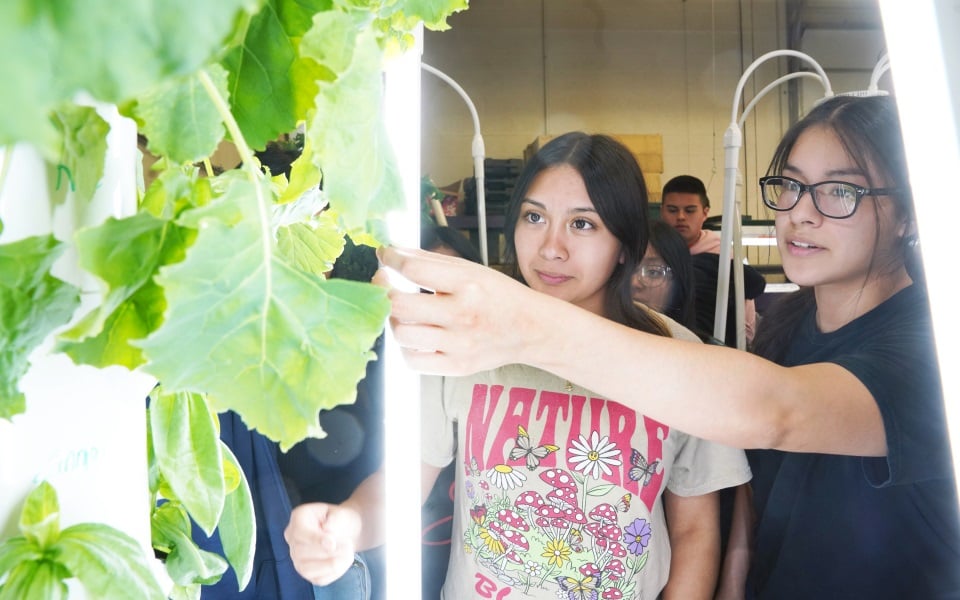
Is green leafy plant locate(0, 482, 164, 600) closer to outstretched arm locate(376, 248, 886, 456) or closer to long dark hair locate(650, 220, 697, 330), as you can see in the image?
outstretched arm locate(376, 248, 886, 456)

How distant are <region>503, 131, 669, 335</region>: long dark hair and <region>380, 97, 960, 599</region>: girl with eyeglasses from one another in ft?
0.52

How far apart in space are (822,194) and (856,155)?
5 cm

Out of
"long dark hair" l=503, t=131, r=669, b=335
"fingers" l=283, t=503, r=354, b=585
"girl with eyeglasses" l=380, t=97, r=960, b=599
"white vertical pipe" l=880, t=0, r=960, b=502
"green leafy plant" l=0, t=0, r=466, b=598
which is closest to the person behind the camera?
"green leafy plant" l=0, t=0, r=466, b=598

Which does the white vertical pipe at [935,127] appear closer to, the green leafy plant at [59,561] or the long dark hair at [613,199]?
the green leafy plant at [59,561]

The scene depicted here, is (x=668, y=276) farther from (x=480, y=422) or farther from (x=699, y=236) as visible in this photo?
(x=480, y=422)

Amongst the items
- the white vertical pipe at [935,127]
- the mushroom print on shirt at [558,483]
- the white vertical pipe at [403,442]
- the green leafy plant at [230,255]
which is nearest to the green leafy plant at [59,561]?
the green leafy plant at [230,255]

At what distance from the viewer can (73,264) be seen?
243 mm

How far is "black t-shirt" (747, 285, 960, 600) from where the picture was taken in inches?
27.3

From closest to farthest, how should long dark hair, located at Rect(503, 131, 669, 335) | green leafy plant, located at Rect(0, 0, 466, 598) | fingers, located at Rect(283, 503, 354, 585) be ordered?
green leafy plant, located at Rect(0, 0, 466, 598)
fingers, located at Rect(283, 503, 354, 585)
long dark hair, located at Rect(503, 131, 669, 335)

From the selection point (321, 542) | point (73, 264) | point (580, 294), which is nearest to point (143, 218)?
point (73, 264)

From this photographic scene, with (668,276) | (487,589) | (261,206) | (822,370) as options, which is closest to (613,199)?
(668,276)

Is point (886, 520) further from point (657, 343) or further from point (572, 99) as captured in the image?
point (572, 99)

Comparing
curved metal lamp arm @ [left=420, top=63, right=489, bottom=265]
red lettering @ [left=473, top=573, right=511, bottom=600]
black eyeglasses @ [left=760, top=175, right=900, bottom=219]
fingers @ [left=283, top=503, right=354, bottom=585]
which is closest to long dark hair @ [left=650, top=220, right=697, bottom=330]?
black eyeglasses @ [left=760, top=175, right=900, bottom=219]

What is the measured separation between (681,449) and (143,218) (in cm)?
75
